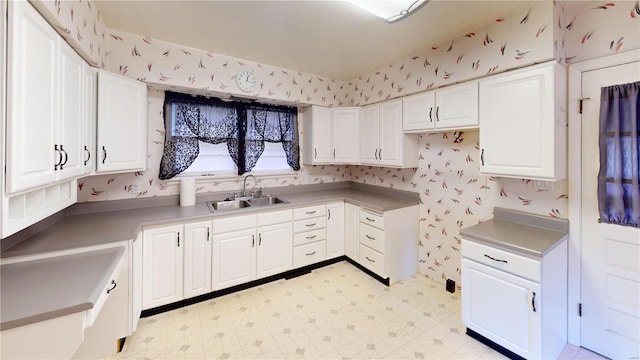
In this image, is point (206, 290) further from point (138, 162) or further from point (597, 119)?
point (597, 119)

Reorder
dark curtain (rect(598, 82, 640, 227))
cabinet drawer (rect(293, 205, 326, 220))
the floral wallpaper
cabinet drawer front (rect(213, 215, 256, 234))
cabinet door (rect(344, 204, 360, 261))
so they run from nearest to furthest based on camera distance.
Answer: the floral wallpaper, dark curtain (rect(598, 82, 640, 227)), cabinet drawer front (rect(213, 215, 256, 234)), cabinet drawer (rect(293, 205, 326, 220)), cabinet door (rect(344, 204, 360, 261))

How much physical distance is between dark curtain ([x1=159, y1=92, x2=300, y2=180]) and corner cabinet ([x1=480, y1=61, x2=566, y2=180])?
229 cm

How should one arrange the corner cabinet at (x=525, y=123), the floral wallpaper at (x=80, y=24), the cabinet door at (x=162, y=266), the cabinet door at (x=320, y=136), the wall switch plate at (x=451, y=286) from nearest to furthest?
the floral wallpaper at (x=80, y=24) → the corner cabinet at (x=525, y=123) → the cabinet door at (x=162, y=266) → the wall switch plate at (x=451, y=286) → the cabinet door at (x=320, y=136)

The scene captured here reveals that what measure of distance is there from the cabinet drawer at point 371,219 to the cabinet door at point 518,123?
1.11 m

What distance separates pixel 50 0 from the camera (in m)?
1.25

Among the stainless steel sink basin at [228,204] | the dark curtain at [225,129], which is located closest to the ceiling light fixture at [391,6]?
the dark curtain at [225,129]

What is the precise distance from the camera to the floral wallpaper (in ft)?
4.26

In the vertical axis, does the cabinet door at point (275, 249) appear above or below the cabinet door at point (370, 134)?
below

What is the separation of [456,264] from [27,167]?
330cm

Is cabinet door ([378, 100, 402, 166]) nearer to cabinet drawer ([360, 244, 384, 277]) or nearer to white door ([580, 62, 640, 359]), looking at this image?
cabinet drawer ([360, 244, 384, 277])

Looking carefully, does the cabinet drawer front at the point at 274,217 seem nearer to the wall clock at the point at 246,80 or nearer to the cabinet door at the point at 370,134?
the cabinet door at the point at 370,134

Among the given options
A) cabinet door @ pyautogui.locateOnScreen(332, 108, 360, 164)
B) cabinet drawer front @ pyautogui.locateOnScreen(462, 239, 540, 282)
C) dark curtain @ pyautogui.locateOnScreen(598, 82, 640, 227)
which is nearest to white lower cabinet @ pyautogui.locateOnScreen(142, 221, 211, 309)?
cabinet door @ pyautogui.locateOnScreen(332, 108, 360, 164)

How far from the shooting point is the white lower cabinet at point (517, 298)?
166 cm

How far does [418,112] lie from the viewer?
8.85ft
